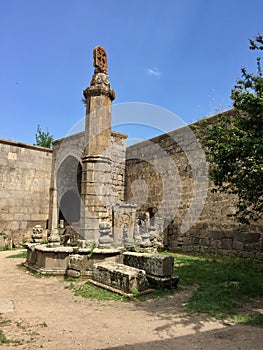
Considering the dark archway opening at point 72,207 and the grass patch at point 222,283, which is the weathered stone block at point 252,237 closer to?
the grass patch at point 222,283

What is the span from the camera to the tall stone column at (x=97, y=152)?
7.40 meters

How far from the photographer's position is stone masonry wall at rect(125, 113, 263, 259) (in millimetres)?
8914

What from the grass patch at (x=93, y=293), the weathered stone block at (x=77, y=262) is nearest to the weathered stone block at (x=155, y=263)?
the grass patch at (x=93, y=293)

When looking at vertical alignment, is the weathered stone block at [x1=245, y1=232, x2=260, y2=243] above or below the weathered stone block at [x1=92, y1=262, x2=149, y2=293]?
above

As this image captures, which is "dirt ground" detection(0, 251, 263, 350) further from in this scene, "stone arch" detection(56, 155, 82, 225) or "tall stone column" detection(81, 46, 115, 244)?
"stone arch" detection(56, 155, 82, 225)

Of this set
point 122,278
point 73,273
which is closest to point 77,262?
point 73,273

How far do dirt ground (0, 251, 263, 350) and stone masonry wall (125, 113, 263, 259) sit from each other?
166 inches

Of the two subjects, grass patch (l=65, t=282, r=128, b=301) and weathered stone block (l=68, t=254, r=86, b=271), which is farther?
weathered stone block (l=68, t=254, r=86, b=271)

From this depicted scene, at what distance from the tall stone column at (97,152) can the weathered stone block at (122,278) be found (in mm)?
1459

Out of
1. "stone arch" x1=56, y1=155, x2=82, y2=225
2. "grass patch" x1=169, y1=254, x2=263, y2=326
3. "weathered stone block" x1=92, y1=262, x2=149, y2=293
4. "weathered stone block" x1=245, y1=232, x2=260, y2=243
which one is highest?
"stone arch" x1=56, y1=155, x2=82, y2=225

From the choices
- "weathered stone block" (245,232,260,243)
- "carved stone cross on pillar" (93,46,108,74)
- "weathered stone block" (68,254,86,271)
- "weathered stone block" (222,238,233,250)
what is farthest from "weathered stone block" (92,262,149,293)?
"carved stone cross on pillar" (93,46,108,74)

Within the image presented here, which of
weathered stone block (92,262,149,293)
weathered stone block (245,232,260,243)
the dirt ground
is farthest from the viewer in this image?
weathered stone block (245,232,260,243)

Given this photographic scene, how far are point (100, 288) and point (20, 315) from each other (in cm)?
176

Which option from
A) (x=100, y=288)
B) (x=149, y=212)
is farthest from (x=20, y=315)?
(x=149, y=212)
